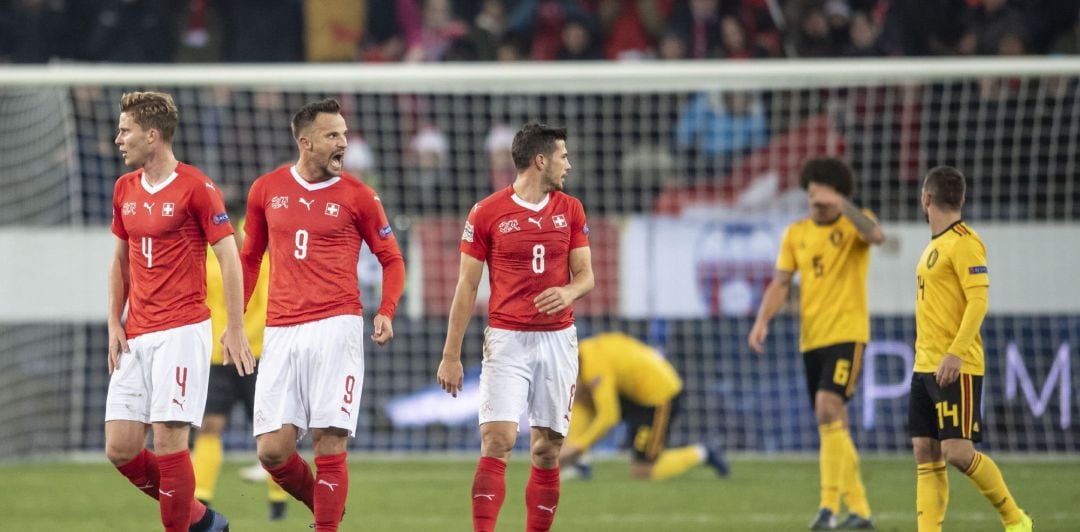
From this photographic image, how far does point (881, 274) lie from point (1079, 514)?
163 inches

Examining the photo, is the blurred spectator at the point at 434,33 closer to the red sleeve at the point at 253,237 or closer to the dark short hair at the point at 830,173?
the dark short hair at the point at 830,173

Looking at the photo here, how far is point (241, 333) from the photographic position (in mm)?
6844

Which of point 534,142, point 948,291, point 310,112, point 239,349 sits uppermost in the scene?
point 310,112

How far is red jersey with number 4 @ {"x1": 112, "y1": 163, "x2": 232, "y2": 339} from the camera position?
688 cm

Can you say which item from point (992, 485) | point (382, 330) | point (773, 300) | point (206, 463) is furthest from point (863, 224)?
point (206, 463)

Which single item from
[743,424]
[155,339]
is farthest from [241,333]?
[743,424]

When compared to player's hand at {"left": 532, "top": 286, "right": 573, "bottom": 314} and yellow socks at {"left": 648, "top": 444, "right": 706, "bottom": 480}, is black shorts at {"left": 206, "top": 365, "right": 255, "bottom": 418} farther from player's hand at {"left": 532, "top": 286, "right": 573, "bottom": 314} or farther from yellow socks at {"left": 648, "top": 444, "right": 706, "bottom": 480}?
player's hand at {"left": 532, "top": 286, "right": 573, "bottom": 314}

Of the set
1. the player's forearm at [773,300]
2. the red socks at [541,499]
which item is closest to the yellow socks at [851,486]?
the player's forearm at [773,300]

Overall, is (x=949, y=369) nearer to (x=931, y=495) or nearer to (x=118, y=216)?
(x=931, y=495)

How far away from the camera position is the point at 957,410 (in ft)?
22.8

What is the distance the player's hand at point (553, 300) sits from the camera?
6859 mm

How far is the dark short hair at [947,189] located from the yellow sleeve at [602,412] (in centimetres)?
432

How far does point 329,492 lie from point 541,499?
1001 mm

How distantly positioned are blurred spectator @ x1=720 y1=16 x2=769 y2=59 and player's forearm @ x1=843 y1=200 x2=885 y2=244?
20.7 feet
